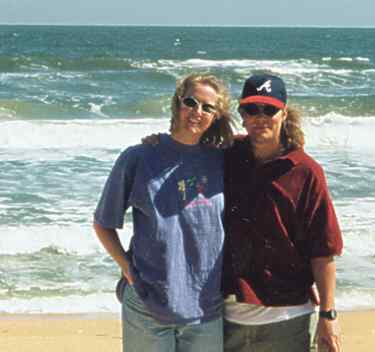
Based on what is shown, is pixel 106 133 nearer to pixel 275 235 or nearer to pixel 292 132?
pixel 292 132

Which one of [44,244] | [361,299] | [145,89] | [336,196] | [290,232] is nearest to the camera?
[290,232]

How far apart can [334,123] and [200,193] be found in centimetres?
1656

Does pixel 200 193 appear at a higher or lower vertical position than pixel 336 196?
higher

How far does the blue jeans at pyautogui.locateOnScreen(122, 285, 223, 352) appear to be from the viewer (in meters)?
2.77

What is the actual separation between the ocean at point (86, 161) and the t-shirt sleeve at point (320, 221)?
0.93 metres

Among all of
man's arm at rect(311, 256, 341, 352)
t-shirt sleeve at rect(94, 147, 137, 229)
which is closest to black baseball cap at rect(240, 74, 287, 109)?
t-shirt sleeve at rect(94, 147, 137, 229)

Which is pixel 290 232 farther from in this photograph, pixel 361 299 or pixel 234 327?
pixel 361 299

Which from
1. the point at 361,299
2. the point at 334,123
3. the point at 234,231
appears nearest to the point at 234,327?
the point at 234,231

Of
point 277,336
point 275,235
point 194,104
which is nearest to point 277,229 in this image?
point 275,235

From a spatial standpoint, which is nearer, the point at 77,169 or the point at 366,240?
the point at 366,240

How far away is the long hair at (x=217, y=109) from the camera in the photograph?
2.85 meters

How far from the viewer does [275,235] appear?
2.73 meters

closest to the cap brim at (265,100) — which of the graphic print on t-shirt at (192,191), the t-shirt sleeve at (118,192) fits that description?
the graphic print on t-shirt at (192,191)

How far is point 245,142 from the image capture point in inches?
114
